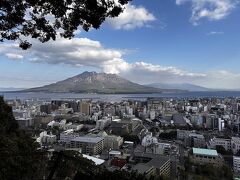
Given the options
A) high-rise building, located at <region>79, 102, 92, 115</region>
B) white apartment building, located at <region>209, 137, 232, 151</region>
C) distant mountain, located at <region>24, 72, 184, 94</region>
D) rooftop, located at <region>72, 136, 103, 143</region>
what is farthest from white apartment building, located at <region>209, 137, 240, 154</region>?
distant mountain, located at <region>24, 72, 184, 94</region>

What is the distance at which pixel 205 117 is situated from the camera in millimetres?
34781

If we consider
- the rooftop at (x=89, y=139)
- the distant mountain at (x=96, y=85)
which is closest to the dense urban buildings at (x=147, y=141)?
the rooftop at (x=89, y=139)

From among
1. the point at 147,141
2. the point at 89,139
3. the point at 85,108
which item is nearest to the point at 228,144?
the point at 147,141

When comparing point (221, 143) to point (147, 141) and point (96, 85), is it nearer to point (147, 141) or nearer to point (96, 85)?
point (147, 141)

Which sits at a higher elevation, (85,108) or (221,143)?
(85,108)

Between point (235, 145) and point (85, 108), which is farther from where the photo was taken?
point (85, 108)

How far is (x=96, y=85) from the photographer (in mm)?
133250

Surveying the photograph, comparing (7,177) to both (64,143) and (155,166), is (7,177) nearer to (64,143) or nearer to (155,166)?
(155,166)

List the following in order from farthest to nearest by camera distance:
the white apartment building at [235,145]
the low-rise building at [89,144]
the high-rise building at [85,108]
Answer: the high-rise building at [85,108] < the white apartment building at [235,145] < the low-rise building at [89,144]

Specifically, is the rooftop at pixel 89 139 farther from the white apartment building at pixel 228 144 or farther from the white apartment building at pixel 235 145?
the white apartment building at pixel 235 145

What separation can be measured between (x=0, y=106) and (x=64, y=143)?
54.1 ft

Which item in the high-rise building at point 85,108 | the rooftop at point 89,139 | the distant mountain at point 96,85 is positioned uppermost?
the distant mountain at point 96,85

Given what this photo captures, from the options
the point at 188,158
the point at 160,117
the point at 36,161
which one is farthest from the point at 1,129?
the point at 160,117

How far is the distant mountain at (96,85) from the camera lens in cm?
12369
